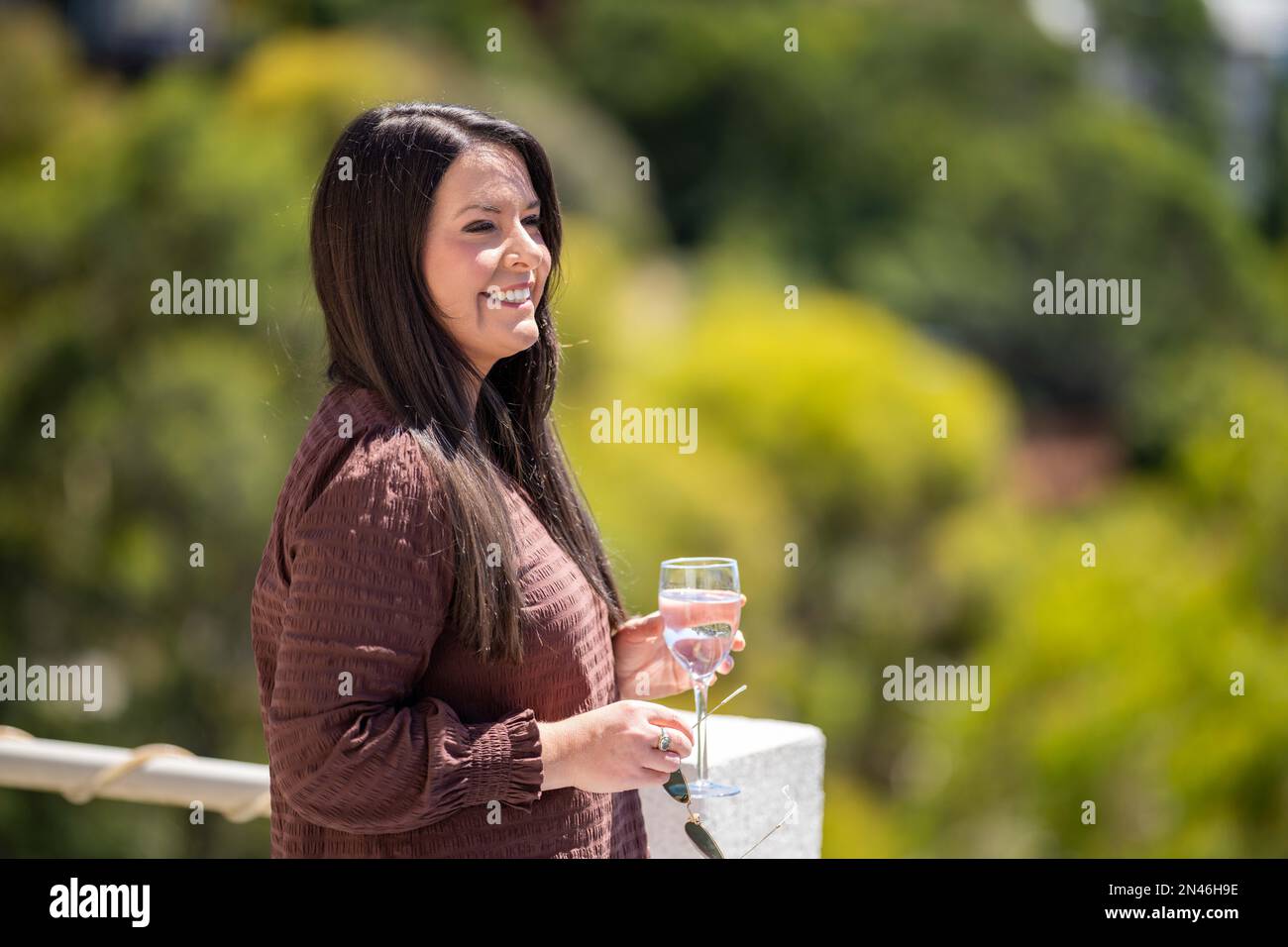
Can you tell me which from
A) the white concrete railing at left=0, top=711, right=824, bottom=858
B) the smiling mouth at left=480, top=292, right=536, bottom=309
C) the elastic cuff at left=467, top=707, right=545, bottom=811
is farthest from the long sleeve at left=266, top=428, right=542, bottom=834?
the white concrete railing at left=0, top=711, right=824, bottom=858

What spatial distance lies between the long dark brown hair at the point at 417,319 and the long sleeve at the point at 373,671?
38 millimetres

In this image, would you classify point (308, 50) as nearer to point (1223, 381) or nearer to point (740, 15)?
point (740, 15)

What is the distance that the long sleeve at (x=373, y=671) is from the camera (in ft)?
4.76

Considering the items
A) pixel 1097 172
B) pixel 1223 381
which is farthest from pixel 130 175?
pixel 1097 172

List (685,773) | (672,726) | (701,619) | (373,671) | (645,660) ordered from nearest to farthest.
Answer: (373,671)
(672,726)
(701,619)
(645,660)
(685,773)

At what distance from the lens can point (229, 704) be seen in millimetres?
12398

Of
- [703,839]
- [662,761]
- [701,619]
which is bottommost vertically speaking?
[703,839]

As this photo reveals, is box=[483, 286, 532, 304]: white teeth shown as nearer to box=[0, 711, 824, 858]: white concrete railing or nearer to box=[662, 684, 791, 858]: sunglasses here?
box=[662, 684, 791, 858]: sunglasses

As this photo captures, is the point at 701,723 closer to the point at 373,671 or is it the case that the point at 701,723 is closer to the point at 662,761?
the point at 662,761

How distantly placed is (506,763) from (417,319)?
1.48 ft

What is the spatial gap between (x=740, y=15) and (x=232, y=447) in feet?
69.5

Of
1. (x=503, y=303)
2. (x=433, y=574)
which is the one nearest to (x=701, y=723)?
(x=433, y=574)

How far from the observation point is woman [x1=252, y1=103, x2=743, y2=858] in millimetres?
1462

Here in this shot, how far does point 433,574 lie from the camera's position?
149 cm
